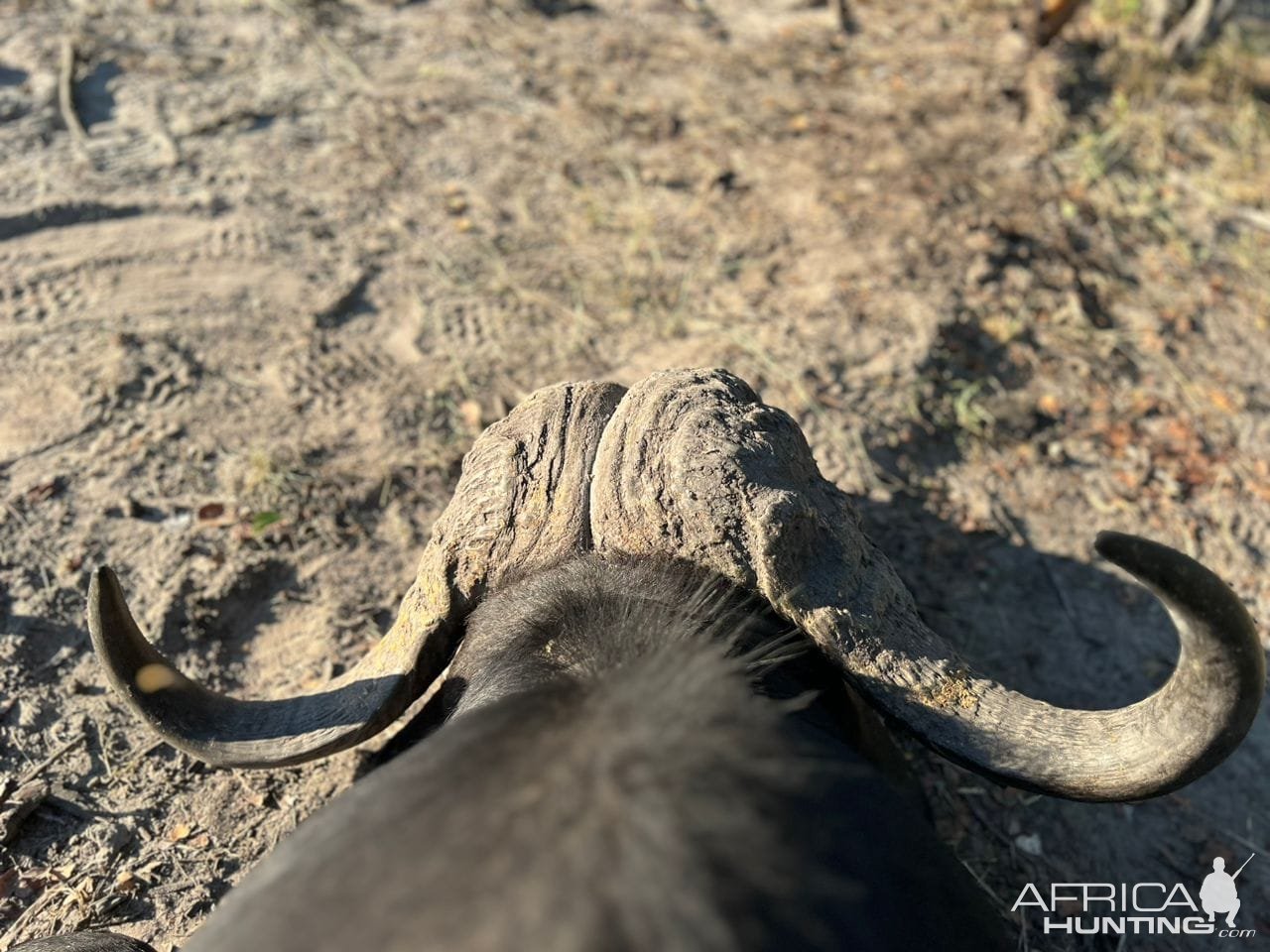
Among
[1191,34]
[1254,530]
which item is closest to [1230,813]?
[1254,530]

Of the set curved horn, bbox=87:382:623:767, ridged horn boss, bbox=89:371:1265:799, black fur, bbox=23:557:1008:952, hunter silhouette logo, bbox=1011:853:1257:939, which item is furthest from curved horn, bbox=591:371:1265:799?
hunter silhouette logo, bbox=1011:853:1257:939

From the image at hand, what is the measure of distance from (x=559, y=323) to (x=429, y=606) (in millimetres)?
2421

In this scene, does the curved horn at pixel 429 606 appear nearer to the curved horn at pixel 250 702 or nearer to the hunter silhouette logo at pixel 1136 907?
the curved horn at pixel 250 702

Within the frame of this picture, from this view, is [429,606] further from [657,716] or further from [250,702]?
[657,716]

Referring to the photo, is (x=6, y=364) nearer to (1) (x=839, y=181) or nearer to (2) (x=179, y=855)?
(2) (x=179, y=855)

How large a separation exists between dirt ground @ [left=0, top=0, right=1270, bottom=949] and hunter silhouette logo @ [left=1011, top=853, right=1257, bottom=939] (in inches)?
2.6

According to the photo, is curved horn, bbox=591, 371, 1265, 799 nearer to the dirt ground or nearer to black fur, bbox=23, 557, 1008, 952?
black fur, bbox=23, 557, 1008, 952

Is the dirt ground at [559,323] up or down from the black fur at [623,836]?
down

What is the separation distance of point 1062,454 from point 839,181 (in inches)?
82.0

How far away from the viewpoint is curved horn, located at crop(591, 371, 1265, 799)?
222 centimetres

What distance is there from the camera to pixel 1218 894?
345 cm

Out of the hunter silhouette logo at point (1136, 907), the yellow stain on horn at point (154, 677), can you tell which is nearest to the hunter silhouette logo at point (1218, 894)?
the hunter silhouette logo at point (1136, 907)

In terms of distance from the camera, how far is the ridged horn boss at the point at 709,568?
2.34m

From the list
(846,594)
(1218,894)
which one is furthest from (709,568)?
(1218,894)
